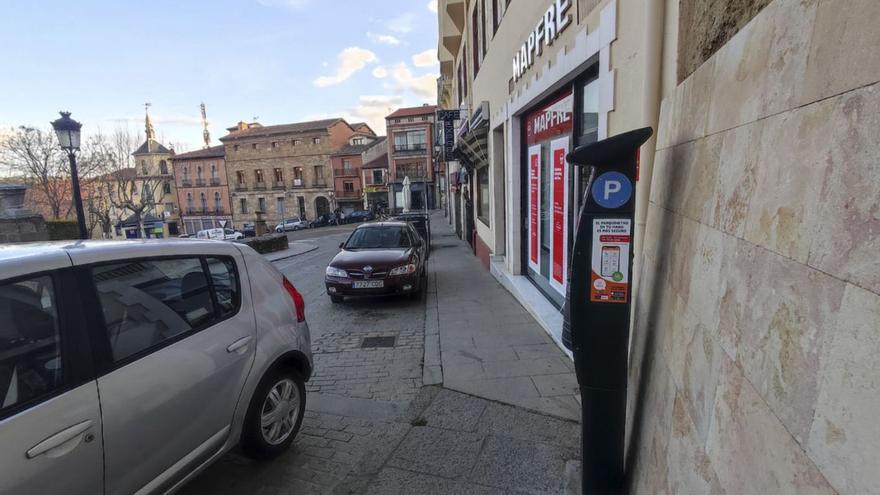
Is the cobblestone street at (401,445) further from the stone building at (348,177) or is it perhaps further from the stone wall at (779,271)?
the stone building at (348,177)

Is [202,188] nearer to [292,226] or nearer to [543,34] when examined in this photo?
[292,226]

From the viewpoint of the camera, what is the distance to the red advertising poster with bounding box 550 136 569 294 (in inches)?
219

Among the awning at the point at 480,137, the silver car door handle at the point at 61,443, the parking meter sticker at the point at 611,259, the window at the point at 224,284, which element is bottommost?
the silver car door handle at the point at 61,443

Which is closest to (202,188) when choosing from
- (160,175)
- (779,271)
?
(160,175)

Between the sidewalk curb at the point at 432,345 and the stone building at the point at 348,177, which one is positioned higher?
the stone building at the point at 348,177

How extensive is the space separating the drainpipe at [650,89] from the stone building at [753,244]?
10 mm

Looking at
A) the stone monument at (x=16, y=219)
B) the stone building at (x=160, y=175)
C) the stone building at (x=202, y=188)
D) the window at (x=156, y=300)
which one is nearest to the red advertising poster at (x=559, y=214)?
the window at (x=156, y=300)

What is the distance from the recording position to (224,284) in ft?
9.91

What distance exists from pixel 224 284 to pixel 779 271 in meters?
3.12

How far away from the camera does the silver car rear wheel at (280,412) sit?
313 centimetres

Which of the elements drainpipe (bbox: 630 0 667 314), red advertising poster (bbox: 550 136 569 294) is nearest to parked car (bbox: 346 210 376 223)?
red advertising poster (bbox: 550 136 569 294)

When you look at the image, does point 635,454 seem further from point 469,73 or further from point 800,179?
point 469,73

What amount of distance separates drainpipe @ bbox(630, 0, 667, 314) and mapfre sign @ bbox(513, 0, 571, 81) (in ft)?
6.23

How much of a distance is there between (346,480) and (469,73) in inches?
550
